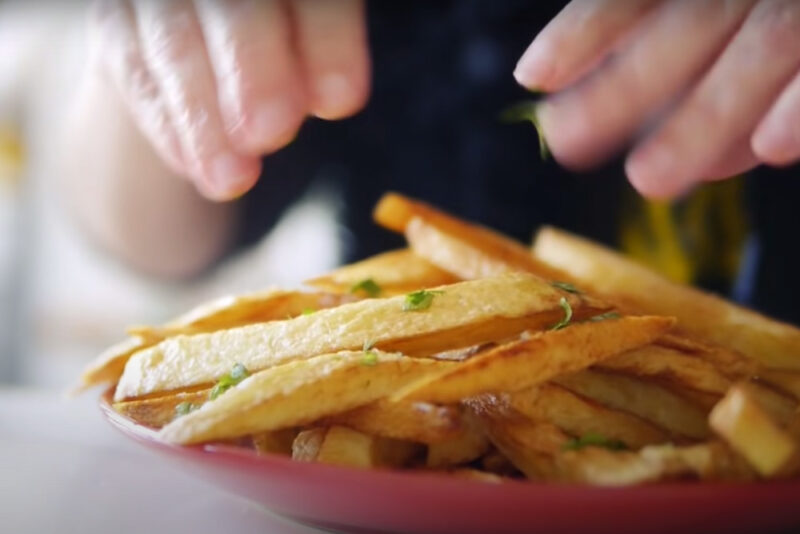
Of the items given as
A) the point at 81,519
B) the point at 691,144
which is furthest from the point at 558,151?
the point at 81,519

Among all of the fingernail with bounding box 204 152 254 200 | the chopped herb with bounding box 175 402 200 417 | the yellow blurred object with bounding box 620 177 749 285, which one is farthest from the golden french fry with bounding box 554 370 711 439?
the yellow blurred object with bounding box 620 177 749 285

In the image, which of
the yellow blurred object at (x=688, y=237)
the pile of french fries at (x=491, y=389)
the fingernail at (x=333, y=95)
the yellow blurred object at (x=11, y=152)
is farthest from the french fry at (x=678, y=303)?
the yellow blurred object at (x=11, y=152)

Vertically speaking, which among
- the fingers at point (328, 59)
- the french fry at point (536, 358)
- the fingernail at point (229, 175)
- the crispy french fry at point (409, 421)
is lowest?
the crispy french fry at point (409, 421)

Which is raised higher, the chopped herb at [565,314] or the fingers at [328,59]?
the fingers at [328,59]

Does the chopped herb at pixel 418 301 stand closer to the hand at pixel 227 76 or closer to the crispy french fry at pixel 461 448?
the crispy french fry at pixel 461 448

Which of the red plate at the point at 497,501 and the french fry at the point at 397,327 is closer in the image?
the red plate at the point at 497,501

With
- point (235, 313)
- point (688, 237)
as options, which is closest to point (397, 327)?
point (235, 313)

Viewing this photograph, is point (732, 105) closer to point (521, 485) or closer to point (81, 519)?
point (521, 485)

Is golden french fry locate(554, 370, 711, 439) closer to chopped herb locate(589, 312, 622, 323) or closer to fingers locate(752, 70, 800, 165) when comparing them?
chopped herb locate(589, 312, 622, 323)
